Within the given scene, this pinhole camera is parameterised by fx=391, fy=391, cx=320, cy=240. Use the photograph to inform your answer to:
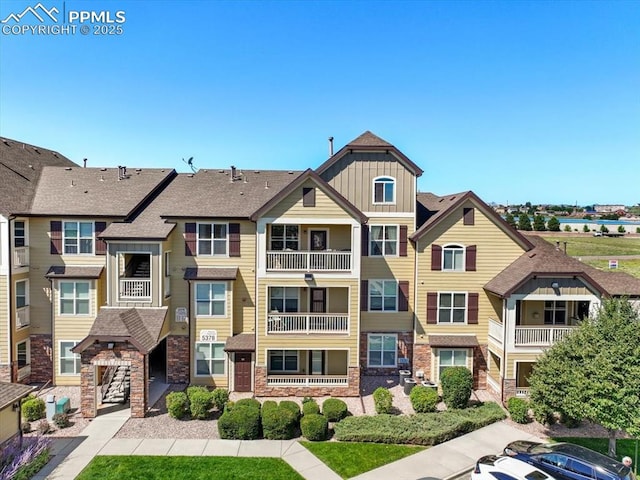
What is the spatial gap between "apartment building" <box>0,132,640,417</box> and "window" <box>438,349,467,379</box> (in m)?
0.07

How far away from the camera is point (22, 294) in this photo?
63.6ft

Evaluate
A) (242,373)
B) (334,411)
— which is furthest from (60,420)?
(334,411)

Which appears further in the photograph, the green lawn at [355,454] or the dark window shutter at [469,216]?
the dark window shutter at [469,216]

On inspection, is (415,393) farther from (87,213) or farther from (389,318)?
(87,213)

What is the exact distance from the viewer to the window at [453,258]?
66.4ft

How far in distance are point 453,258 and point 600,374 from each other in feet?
27.8

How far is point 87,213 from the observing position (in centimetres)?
1961

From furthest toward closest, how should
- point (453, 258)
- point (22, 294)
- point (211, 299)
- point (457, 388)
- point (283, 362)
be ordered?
1. point (283, 362)
2. point (453, 258)
3. point (211, 299)
4. point (22, 294)
5. point (457, 388)

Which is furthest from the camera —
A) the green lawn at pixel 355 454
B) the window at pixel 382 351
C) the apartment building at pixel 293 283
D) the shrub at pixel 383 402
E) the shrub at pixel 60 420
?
the window at pixel 382 351

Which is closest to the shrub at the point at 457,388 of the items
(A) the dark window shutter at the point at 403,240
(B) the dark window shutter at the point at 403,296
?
(B) the dark window shutter at the point at 403,296

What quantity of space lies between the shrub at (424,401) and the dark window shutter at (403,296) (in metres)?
4.71

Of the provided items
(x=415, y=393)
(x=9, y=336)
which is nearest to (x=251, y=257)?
(x=415, y=393)

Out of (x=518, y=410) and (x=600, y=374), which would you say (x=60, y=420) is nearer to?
(x=518, y=410)

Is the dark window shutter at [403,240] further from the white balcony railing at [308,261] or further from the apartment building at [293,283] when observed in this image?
the white balcony railing at [308,261]
